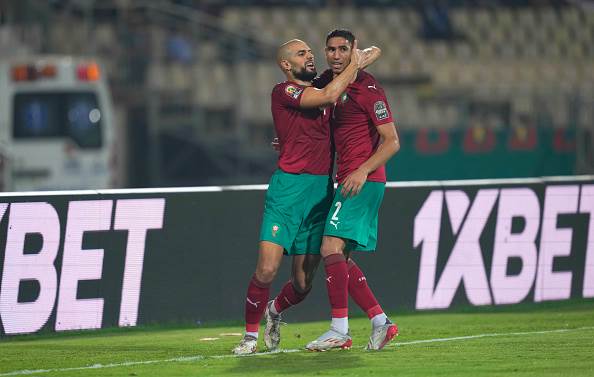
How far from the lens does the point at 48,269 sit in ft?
38.9

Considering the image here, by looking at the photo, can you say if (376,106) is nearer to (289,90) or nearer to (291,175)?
(289,90)

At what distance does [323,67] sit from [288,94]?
1502 centimetres

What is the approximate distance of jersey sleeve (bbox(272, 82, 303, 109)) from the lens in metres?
9.65

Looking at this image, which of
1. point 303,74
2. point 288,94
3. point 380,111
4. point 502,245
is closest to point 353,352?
point 380,111

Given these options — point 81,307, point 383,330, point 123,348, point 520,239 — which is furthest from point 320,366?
point 520,239

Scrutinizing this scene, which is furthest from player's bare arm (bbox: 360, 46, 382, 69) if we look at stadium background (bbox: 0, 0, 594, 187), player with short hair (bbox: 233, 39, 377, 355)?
stadium background (bbox: 0, 0, 594, 187)

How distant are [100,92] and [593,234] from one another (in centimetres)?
1159

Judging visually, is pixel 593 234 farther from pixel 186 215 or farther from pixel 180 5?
pixel 180 5

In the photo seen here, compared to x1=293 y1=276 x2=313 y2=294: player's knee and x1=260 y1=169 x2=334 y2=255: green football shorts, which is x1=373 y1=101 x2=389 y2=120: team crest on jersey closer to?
x1=260 y1=169 x2=334 y2=255: green football shorts

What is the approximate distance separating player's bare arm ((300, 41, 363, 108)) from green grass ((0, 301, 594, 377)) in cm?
171

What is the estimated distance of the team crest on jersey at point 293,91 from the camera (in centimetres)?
965

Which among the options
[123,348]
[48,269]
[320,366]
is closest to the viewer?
[320,366]

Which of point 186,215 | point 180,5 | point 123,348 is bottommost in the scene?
point 123,348

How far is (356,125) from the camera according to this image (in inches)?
388
